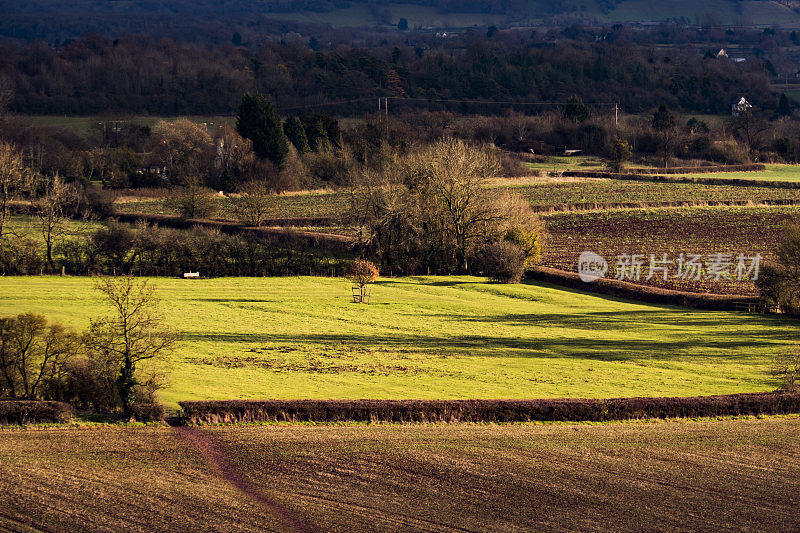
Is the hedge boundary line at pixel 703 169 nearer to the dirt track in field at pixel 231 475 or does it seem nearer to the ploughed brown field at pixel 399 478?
the ploughed brown field at pixel 399 478

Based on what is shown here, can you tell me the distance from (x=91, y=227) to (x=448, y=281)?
117 feet

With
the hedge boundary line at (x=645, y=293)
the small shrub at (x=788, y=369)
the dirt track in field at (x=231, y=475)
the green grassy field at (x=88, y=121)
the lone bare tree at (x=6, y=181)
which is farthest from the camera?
the green grassy field at (x=88, y=121)

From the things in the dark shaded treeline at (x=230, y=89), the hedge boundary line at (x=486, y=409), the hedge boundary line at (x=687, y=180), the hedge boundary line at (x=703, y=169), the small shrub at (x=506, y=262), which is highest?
the dark shaded treeline at (x=230, y=89)

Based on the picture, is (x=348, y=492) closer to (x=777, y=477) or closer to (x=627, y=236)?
(x=777, y=477)

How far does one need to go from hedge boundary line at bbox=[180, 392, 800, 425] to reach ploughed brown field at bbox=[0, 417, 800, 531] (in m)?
0.64

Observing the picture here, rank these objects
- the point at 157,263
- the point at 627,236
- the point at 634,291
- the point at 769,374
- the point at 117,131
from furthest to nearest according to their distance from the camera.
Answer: the point at 117,131 → the point at 627,236 → the point at 157,263 → the point at 634,291 → the point at 769,374

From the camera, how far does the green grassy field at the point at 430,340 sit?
3688 cm

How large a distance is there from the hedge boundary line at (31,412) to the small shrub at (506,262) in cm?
3589

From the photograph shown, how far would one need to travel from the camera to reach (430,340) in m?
44.7

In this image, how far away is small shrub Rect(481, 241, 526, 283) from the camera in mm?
60719

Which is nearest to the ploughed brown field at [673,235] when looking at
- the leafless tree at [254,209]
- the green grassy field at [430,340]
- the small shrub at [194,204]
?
the green grassy field at [430,340]

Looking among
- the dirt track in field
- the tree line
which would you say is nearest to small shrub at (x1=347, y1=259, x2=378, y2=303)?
the tree line

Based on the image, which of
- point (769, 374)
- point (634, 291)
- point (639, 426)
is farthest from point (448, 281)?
point (639, 426)

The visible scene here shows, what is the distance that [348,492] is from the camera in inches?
1031
